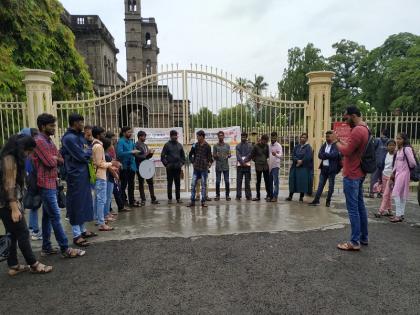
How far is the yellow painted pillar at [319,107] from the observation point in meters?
7.83

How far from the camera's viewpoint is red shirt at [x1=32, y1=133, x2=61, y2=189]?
3.98 m

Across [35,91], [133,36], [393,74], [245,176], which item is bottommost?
[245,176]

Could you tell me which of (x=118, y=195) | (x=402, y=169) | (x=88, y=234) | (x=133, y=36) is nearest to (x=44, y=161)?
(x=88, y=234)

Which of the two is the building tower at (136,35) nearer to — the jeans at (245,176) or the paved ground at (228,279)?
the jeans at (245,176)

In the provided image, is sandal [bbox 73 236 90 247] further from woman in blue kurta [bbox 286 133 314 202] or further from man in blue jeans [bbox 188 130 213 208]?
woman in blue kurta [bbox 286 133 314 202]

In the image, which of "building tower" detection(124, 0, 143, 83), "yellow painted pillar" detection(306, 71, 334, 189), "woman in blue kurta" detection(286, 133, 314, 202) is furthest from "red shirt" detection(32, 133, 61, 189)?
"building tower" detection(124, 0, 143, 83)

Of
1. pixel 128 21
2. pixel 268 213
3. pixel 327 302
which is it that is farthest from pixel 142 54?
pixel 327 302

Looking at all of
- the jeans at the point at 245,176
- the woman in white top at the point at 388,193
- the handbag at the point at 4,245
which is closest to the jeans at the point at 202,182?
the jeans at the point at 245,176

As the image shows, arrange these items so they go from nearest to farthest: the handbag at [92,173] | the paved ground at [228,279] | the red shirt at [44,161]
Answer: the paved ground at [228,279] < the red shirt at [44,161] < the handbag at [92,173]

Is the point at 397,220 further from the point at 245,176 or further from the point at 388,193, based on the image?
the point at 245,176

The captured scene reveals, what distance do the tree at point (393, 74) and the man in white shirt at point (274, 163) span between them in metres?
23.0

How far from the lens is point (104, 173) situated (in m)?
5.24

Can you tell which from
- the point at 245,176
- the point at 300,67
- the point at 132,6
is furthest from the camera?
the point at 132,6

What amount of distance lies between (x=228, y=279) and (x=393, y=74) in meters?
30.3
